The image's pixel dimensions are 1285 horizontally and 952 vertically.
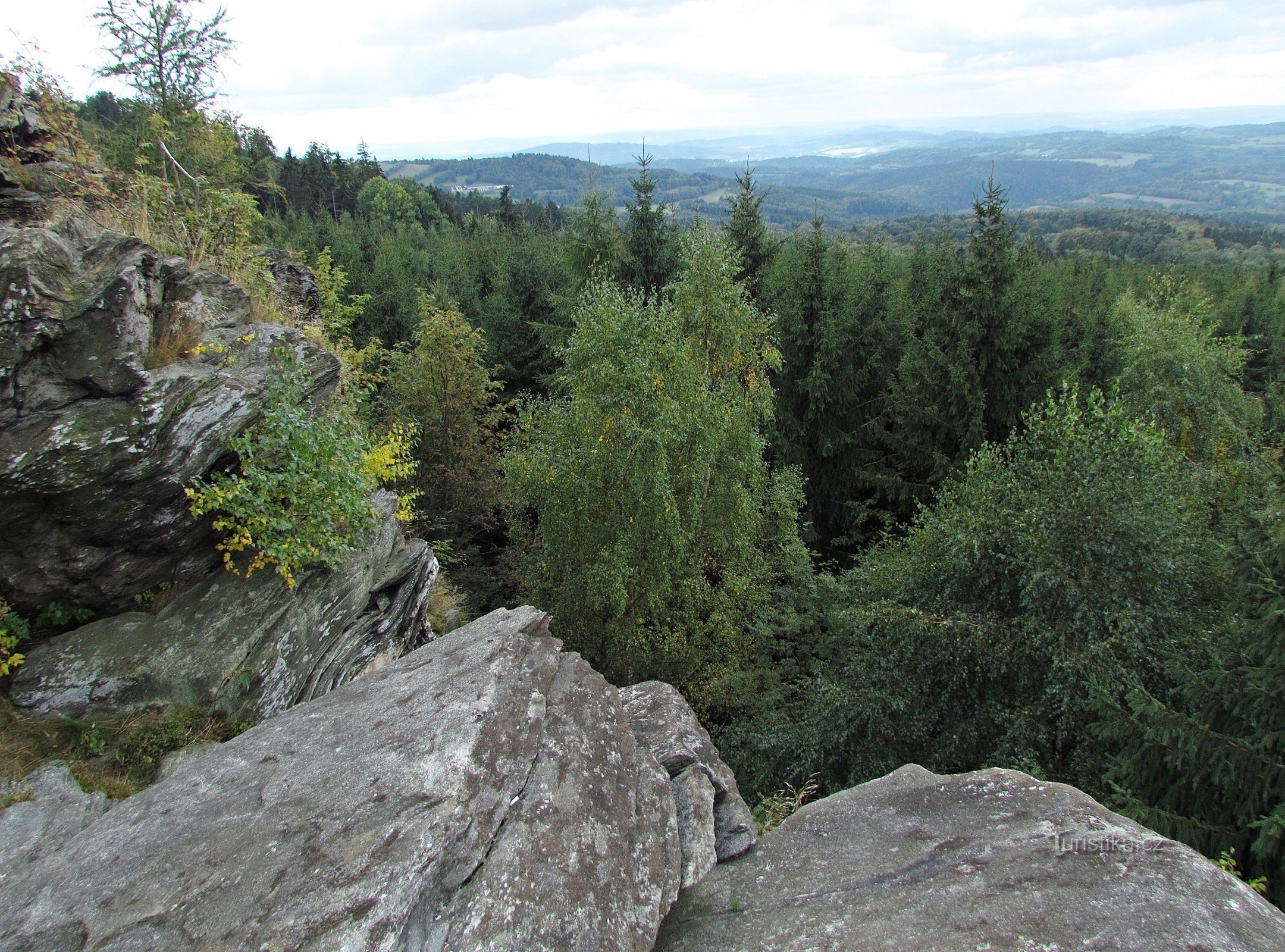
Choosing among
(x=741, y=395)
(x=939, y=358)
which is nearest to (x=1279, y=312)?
(x=939, y=358)

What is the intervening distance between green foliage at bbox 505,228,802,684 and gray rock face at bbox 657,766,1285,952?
8.27 meters

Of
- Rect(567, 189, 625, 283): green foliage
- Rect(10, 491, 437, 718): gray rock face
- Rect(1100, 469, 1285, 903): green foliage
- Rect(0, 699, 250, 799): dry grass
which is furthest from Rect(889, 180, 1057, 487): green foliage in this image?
Rect(0, 699, 250, 799): dry grass

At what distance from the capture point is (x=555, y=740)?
6941 millimetres

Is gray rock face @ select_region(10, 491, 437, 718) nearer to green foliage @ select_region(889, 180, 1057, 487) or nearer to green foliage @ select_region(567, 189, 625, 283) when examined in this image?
green foliage @ select_region(567, 189, 625, 283)

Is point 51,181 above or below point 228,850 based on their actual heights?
above

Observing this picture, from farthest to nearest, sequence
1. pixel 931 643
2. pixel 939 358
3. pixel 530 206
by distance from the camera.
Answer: pixel 530 206
pixel 939 358
pixel 931 643

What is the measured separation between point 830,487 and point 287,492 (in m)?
22.1

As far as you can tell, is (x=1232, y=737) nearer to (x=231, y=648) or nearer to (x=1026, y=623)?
(x=1026, y=623)

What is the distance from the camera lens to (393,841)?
5.34m

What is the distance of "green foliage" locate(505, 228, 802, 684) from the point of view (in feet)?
50.3

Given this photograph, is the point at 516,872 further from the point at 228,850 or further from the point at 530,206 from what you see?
the point at 530,206

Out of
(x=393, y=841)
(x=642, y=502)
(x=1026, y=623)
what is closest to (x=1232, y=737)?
Answer: (x=1026, y=623)

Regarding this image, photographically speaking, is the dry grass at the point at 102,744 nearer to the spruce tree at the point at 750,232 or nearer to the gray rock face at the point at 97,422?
the gray rock face at the point at 97,422

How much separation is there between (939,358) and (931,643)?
524 inches
